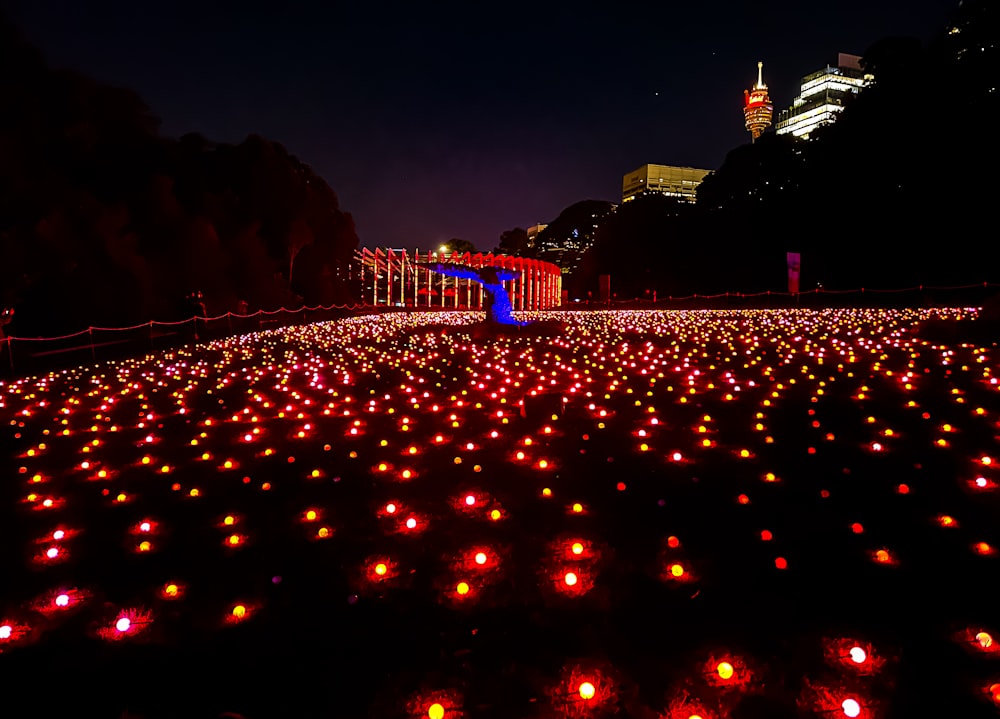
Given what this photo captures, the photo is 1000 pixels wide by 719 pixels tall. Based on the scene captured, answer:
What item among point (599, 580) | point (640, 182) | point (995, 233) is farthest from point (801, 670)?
point (640, 182)

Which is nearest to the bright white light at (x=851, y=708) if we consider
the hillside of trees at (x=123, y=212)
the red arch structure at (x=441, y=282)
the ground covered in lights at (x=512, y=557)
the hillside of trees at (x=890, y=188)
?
the ground covered in lights at (x=512, y=557)

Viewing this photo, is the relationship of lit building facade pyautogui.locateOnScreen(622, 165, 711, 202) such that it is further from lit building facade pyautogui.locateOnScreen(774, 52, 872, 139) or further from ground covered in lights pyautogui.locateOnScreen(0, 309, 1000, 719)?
ground covered in lights pyautogui.locateOnScreen(0, 309, 1000, 719)

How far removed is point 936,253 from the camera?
1067 inches

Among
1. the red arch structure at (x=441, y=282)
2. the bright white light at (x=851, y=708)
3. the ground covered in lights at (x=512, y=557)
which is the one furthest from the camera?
the red arch structure at (x=441, y=282)

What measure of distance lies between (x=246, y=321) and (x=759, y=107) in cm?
8790

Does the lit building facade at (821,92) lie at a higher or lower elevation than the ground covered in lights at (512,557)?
higher

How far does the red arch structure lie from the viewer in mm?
38938

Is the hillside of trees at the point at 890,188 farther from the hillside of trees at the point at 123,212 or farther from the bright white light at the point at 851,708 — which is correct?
the bright white light at the point at 851,708

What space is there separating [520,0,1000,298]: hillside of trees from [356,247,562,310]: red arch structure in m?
13.4

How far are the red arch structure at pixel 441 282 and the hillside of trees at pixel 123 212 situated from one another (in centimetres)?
938

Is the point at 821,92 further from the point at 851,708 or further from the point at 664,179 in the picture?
the point at 851,708

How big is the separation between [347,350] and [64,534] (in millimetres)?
9549

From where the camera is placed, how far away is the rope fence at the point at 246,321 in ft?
38.3

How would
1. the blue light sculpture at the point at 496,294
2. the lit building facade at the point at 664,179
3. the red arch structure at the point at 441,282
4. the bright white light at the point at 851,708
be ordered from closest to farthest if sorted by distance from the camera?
the bright white light at the point at 851,708 < the blue light sculpture at the point at 496,294 < the red arch structure at the point at 441,282 < the lit building facade at the point at 664,179
